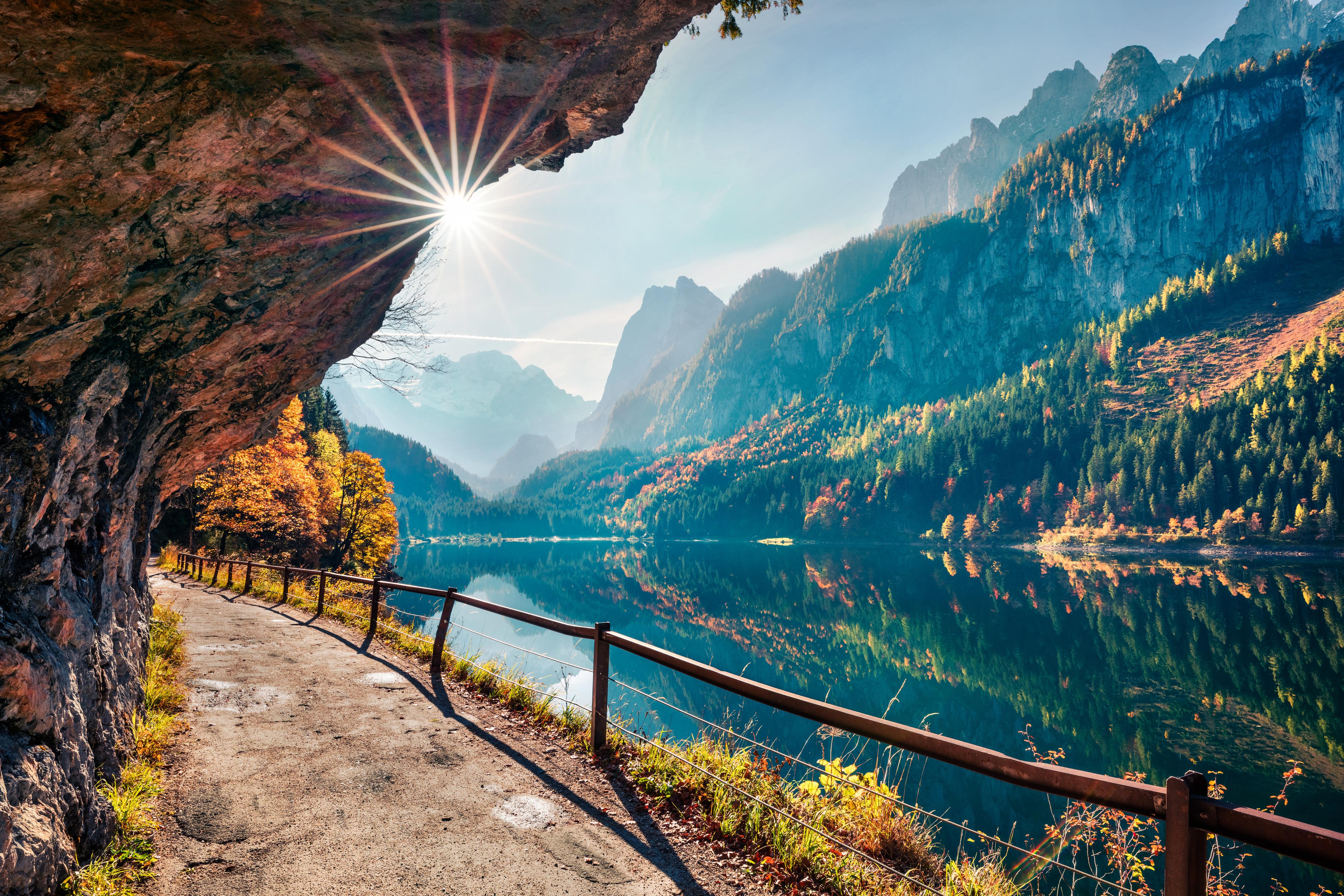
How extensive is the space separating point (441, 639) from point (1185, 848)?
989 cm

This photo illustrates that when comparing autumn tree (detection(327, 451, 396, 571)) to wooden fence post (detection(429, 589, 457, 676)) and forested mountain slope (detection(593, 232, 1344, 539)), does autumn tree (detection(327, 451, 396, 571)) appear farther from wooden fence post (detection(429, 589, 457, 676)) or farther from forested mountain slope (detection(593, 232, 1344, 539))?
forested mountain slope (detection(593, 232, 1344, 539))

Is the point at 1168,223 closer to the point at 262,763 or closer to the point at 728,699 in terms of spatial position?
the point at 728,699

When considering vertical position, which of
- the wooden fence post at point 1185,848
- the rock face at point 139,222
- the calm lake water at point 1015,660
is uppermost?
the rock face at point 139,222

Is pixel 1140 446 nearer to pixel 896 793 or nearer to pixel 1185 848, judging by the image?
pixel 896 793

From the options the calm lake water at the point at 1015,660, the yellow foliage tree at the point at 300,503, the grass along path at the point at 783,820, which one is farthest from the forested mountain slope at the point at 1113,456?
the yellow foliage tree at the point at 300,503

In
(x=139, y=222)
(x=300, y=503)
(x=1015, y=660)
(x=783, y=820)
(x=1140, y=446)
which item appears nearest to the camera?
(x=139, y=222)

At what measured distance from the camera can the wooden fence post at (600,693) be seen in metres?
6.58

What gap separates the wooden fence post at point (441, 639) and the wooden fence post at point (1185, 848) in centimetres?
922

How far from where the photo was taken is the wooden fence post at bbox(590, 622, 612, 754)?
6.58 m

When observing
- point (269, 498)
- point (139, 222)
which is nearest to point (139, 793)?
point (139, 222)

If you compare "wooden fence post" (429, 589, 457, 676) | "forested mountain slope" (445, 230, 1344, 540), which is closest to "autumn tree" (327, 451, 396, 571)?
"wooden fence post" (429, 589, 457, 676)

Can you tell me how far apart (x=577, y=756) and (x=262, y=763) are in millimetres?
3250

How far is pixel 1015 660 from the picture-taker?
101 feet

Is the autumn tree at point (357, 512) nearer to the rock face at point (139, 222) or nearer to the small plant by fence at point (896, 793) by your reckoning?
the small plant by fence at point (896, 793)
